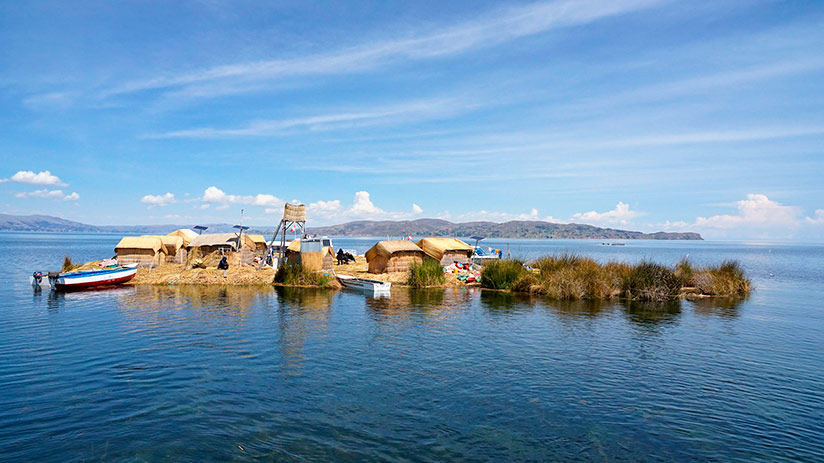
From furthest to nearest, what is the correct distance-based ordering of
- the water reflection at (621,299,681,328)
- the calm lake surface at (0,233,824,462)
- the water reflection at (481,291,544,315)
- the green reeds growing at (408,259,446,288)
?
the green reeds growing at (408,259,446,288), the water reflection at (481,291,544,315), the water reflection at (621,299,681,328), the calm lake surface at (0,233,824,462)

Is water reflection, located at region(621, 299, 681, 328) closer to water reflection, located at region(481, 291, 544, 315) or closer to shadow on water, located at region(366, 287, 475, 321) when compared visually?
water reflection, located at region(481, 291, 544, 315)

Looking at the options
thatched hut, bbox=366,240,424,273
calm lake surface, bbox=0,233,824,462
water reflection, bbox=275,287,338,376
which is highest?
thatched hut, bbox=366,240,424,273

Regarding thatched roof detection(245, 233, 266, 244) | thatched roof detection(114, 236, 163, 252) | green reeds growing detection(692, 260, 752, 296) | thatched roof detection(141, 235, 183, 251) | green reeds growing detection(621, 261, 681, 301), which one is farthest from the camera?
thatched roof detection(245, 233, 266, 244)

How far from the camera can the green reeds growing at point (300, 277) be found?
40.1 metres

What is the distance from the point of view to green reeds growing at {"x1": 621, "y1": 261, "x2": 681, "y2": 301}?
35031 mm

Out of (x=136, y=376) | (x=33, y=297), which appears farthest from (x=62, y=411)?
(x=33, y=297)

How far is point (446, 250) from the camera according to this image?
157ft

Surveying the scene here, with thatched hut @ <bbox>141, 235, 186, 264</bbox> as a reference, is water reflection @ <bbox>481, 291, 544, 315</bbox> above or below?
below

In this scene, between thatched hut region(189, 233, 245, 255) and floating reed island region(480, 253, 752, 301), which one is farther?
thatched hut region(189, 233, 245, 255)

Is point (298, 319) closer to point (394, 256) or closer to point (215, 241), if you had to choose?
point (394, 256)

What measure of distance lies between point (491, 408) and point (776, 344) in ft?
55.1

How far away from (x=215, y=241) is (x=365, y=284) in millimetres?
19100

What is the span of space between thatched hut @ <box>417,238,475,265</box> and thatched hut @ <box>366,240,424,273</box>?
81.2 inches

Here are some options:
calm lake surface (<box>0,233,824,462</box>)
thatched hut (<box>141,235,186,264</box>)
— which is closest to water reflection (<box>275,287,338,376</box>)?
calm lake surface (<box>0,233,824,462</box>)
